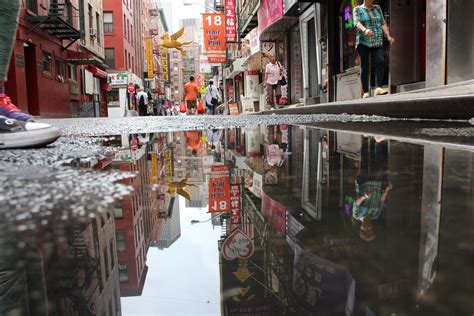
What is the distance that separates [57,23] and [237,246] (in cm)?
1997

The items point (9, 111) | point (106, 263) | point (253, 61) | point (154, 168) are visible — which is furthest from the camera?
point (253, 61)

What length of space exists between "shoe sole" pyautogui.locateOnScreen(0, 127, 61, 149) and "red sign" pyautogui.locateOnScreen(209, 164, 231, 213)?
1.02 m

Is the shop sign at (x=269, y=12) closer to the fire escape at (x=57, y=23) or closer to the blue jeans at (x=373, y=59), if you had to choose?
the blue jeans at (x=373, y=59)

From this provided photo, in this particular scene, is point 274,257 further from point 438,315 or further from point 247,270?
point 438,315

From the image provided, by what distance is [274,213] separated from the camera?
104cm

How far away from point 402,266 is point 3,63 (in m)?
2.49

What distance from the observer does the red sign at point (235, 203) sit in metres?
1.01

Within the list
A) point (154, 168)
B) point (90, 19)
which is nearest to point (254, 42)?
point (90, 19)

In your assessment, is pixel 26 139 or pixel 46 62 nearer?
pixel 26 139

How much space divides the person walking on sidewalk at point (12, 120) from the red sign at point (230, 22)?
973 inches

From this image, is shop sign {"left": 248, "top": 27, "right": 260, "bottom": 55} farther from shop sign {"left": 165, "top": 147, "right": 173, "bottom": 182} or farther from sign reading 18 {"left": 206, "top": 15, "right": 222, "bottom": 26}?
shop sign {"left": 165, "top": 147, "right": 173, "bottom": 182}

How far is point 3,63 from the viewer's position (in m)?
2.48

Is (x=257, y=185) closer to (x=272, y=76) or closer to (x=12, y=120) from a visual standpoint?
(x=12, y=120)

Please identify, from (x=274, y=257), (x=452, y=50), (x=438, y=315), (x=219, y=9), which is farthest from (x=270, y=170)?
(x=219, y=9)
